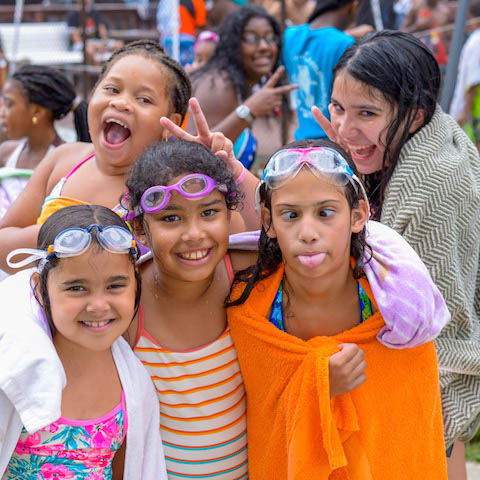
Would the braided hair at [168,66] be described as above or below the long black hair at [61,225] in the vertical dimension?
above

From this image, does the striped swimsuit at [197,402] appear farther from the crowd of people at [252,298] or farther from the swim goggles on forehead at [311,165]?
the swim goggles on forehead at [311,165]

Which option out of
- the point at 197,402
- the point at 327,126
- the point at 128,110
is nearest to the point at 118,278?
the point at 197,402

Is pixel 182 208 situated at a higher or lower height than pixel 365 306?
higher

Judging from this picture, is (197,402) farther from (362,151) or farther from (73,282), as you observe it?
(362,151)

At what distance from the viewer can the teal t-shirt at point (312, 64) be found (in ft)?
14.4

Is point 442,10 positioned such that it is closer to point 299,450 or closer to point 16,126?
point 16,126

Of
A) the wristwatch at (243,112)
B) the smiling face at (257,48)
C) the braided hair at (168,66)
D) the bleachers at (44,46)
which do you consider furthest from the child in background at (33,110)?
the bleachers at (44,46)

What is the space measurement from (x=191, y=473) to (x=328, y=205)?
1.07 metres

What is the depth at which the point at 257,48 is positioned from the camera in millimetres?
4688

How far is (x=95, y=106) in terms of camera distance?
2629 mm

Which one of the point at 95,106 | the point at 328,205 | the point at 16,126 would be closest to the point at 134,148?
the point at 95,106

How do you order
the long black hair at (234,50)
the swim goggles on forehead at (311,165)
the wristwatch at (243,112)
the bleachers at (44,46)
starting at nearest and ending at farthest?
the swim goggles on forehead at (311,165)
the wristwatch at (243,112)
the long black hair at (234,50)
the bleachers at (44,46)

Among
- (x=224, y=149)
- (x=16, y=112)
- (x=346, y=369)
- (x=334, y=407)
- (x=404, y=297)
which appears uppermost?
(x=224, y=149)

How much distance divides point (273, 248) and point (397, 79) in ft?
2.60
